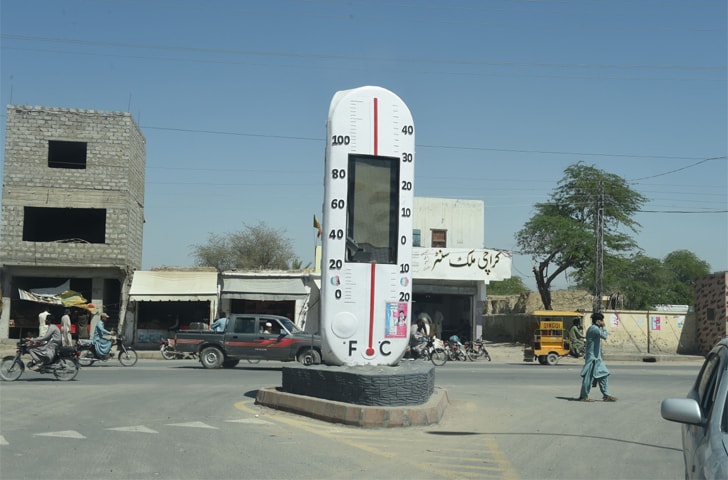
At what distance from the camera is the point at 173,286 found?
34219mm

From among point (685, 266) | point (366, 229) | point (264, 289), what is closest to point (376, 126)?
point (366, 229)

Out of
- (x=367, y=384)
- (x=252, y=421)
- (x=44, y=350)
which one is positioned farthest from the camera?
(x=44, y=350)

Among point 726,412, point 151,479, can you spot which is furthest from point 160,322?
point 726,412

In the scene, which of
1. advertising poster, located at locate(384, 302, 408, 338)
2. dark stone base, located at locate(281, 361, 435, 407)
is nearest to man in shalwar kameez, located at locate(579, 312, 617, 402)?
dark stone base, located at locate(281, 361, 435, 407)

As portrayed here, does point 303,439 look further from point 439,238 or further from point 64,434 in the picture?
point 439,238

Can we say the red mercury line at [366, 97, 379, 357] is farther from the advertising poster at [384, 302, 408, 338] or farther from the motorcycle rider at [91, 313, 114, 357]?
the motorcycle rider at [91, 313, 114, 357]

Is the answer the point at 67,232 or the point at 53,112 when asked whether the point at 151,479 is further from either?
the point at 67,232

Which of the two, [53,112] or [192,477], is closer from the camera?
[192,477]

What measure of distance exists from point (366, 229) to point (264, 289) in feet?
72.6

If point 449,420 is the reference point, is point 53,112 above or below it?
above

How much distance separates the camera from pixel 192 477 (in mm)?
7613

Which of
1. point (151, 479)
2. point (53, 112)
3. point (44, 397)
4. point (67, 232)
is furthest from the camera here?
point (67, 232)

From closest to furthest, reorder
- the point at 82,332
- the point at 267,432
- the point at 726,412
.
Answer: the point at 726,412, the point at 267,432, the point at 82,332

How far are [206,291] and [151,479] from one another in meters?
27.3
